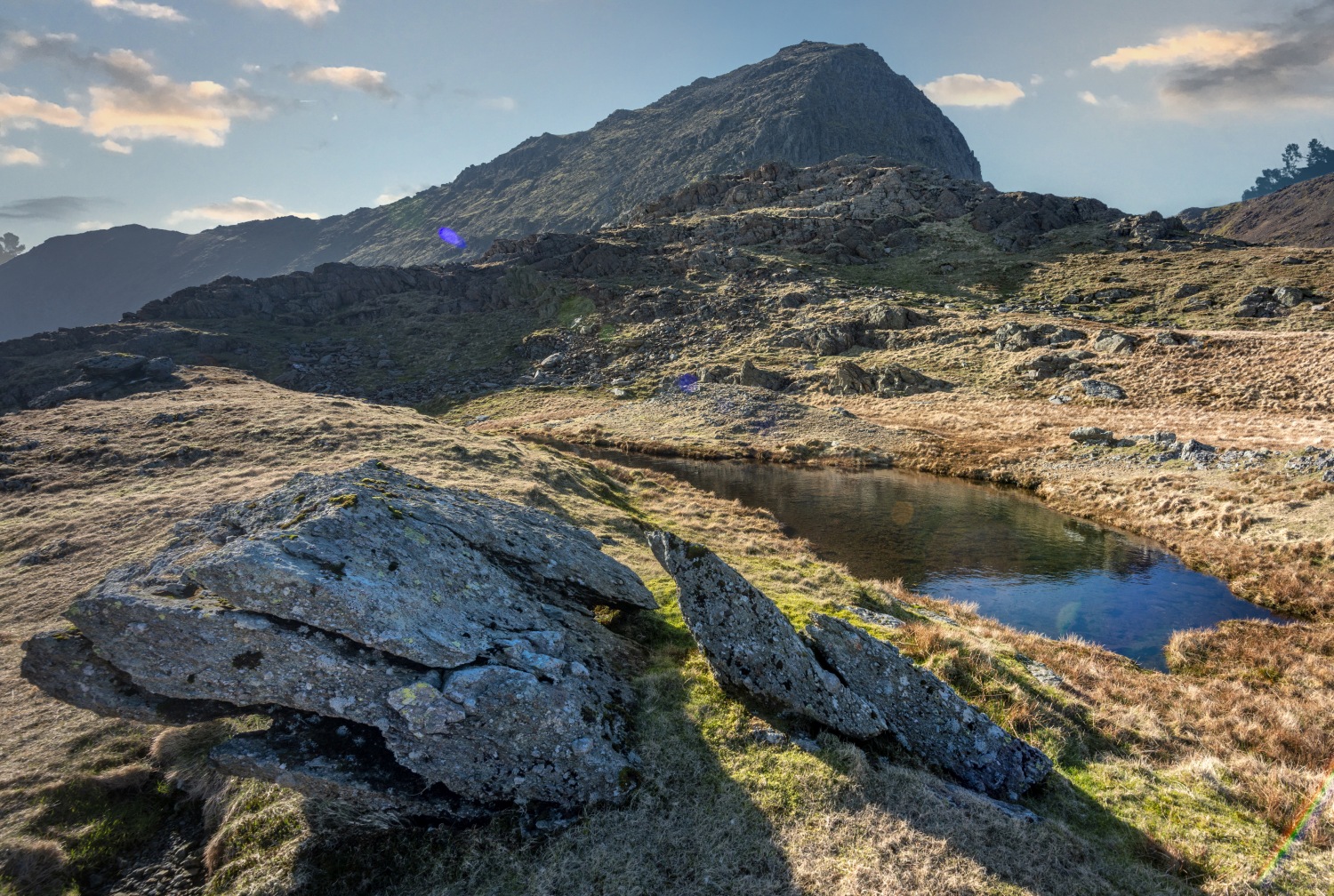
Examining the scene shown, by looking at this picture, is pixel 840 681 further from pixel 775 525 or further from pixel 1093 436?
pixel 1093 436

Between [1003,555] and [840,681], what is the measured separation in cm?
2219

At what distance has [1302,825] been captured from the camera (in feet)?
30.1

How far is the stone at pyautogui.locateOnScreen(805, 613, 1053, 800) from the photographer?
33.2ft

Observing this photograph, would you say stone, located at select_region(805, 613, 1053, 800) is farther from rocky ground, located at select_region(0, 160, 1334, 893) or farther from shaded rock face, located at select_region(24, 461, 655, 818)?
shaded rock face, located at select_region(24, 461, 655, 818)

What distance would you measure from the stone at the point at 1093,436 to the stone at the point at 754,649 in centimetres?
4294

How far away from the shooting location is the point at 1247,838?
8.92m

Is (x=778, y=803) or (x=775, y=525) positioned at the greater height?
(x=778, y=803)

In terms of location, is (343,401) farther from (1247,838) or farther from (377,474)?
(1247,838)

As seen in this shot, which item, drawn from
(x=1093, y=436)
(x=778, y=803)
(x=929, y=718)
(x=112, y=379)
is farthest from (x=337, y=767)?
(x=112, y=379)

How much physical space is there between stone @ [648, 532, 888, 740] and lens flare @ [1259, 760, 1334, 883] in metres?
5.46

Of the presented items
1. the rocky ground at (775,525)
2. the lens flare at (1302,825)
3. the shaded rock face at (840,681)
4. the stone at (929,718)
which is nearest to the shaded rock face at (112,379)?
the rocky ground at (775,525)

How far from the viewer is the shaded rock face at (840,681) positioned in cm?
1020

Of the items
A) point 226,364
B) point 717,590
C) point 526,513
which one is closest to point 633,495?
point 526,513

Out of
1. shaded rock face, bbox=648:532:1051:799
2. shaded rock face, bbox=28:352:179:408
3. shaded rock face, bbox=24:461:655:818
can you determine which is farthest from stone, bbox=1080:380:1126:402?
shaded rock face, bbox=28:352:179:408
